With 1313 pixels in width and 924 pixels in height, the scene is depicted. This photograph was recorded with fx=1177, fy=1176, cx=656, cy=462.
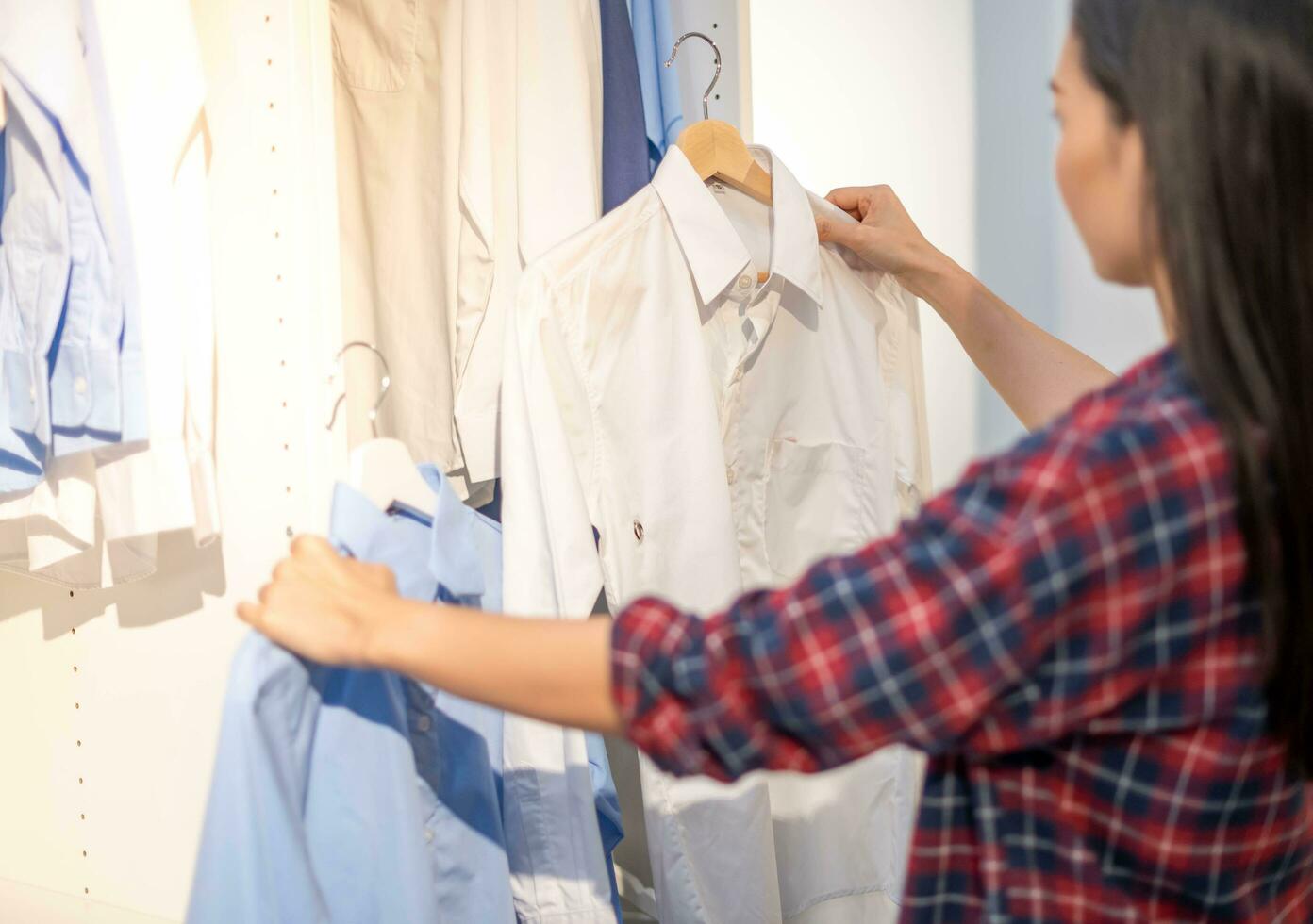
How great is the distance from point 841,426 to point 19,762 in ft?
3.28

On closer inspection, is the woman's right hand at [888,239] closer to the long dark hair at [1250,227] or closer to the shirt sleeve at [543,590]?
the shirt sleeve at [543,590]

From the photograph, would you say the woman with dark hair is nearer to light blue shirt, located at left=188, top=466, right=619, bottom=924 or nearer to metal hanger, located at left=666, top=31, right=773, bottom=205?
light blue shirt, located at left=188, top=466, right=619, bottom=924

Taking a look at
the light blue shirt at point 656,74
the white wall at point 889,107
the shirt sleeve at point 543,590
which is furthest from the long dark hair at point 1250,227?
the white wall at point 889,107

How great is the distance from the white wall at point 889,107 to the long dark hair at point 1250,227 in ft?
4.00

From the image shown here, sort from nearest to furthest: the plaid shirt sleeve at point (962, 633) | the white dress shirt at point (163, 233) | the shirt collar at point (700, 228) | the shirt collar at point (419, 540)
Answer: the plaid shirt sleeve at point (962, 633) → the shirt collar at point (419, 540) → the white dress shirt at point (163, 233) → the shirt collar at point (700, 228)

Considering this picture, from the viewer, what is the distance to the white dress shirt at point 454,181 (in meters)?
1.29

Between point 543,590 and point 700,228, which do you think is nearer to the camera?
point 543,590

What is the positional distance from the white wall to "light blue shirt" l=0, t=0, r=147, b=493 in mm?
1072

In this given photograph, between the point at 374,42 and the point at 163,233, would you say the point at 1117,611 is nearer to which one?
the point at 163,233

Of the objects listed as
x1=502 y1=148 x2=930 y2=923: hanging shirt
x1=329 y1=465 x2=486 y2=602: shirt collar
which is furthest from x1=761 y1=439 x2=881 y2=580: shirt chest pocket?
x1=329 y1=465 x2=486 y2=602: shirt collar

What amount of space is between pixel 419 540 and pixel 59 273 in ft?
1.37

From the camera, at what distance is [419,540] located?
3.13ft

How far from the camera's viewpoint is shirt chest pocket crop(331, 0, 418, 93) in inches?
53.4

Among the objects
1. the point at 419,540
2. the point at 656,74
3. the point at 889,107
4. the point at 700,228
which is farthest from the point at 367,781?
the point at 889,107
